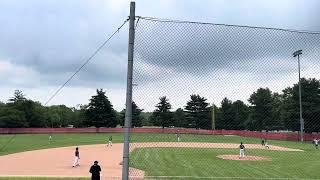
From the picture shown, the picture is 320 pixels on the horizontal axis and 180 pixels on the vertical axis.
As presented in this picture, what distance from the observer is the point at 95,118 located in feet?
306

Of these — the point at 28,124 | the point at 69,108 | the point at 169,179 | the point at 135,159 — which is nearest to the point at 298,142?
the point at 135,159

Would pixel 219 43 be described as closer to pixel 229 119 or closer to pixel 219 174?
pixel 229 119

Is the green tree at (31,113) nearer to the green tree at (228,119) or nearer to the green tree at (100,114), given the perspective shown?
the green tree at (100,114)

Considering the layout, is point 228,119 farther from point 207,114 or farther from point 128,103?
point 128,103

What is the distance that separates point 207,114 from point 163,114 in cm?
196

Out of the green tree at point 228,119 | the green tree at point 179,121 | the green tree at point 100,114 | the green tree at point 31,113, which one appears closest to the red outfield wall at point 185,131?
the green tree at point 179,121

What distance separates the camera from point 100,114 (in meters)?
93.3

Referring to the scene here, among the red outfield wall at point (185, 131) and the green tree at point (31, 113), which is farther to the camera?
the green tree at point (31, 113)

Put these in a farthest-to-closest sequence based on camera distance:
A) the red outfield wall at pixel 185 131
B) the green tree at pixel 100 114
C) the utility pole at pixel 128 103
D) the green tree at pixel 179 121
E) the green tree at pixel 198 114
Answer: the green tree at pixel 100 114, the red outfield wall at pixel 185 131, the green tree at pixel 179 121, the green tree at pixel 198 114, the utility pole at pixel 128 103

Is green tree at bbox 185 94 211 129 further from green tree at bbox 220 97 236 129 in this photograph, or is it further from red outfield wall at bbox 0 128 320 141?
green tree at bbox 220 97 236 129

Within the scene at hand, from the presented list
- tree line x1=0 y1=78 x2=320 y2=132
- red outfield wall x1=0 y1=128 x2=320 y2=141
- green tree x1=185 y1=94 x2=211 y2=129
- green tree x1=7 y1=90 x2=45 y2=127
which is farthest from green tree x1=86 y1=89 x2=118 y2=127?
green tree x1=185 y1=94 x2=211 y2=129

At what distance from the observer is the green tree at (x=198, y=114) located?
11.7 metres

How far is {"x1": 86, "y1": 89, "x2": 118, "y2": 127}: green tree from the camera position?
305ft

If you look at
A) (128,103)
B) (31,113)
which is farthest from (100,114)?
(128,103)
